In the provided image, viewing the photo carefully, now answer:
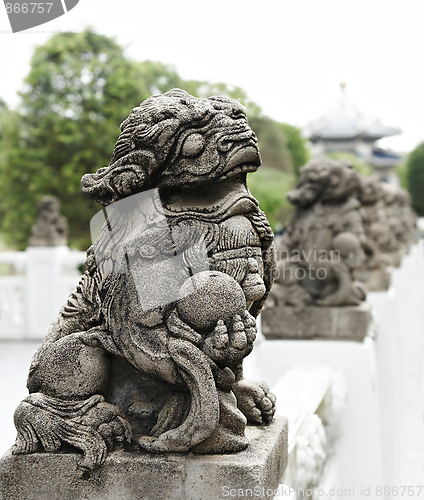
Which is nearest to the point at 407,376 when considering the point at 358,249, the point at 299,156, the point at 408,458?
the point at 408,458

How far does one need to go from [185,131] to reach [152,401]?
3.20ft

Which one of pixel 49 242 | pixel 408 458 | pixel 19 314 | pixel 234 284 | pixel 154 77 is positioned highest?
pixel 154 77

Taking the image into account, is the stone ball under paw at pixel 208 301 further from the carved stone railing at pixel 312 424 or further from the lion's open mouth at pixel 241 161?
the carved stone railing at pixel 312 424

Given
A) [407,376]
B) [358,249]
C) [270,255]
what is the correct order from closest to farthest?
[270,255] → [358,249] → [407,376]

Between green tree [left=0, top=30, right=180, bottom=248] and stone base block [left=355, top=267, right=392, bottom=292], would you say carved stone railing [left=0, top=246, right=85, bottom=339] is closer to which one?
stone base block [left=355, top=267, right=392, bottom=292]

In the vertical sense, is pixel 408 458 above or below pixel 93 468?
below

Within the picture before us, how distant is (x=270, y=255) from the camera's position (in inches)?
95.0

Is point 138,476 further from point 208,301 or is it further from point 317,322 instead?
point 317,322

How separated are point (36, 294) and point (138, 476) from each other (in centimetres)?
703

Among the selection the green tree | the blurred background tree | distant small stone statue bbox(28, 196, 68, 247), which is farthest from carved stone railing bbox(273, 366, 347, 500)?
the green tree

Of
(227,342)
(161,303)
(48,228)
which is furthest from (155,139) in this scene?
(48,228)

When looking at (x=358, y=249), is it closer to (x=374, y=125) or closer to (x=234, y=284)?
(x=234, y=284)

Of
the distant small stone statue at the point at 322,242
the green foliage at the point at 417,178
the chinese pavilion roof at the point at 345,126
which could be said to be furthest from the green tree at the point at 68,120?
the chinese pavilion roof at the point at 345,126

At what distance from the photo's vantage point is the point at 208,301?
199 cm
